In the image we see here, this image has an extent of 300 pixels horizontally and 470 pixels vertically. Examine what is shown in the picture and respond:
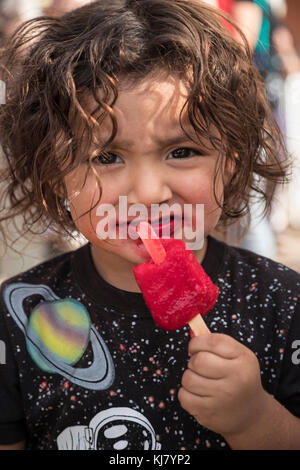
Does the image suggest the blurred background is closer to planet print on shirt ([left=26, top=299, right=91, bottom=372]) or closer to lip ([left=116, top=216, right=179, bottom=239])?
planet print on shirt ([left=26, top=299, right=91, bottom=372])

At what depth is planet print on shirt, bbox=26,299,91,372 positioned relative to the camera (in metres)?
1.23

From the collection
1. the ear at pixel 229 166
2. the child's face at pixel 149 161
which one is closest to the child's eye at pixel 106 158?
the child's face at pixel 149 161

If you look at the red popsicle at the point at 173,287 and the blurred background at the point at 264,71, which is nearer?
the red popsicle at the point at 173,287

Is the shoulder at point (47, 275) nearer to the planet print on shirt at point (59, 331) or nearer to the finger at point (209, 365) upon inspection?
the planet print on shirt at point (59, 331)

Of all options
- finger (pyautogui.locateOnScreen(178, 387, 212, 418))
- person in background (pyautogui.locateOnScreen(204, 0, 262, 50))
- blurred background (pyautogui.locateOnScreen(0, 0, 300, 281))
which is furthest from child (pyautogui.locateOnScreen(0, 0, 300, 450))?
person in background (pyautogui.locateOnScreen(204, 0, 262, 50))

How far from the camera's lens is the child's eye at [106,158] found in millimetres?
1067

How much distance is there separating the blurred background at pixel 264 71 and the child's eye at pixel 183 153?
520 mm

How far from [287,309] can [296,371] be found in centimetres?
14

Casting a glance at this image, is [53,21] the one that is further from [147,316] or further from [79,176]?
[147,316]

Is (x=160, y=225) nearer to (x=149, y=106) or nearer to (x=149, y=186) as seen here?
(x=149, y=186)

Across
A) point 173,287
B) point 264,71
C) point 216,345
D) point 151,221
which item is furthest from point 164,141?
point 264,71

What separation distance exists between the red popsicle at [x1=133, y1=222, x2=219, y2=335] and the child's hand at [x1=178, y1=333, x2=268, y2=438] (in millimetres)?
44

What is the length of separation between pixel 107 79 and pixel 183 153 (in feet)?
0.70

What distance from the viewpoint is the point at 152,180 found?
1.02 meters
